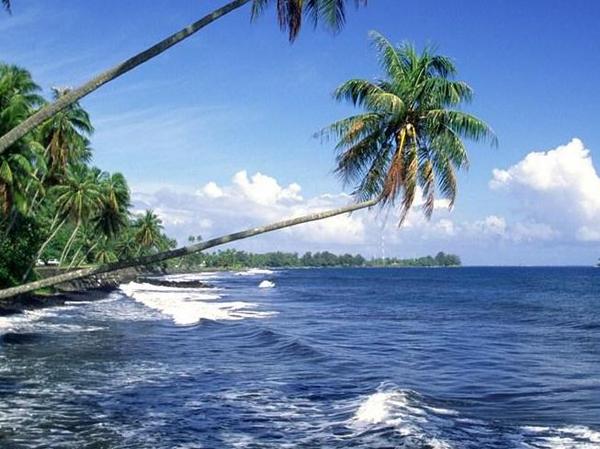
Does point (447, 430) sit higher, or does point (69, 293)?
point (69, 293)

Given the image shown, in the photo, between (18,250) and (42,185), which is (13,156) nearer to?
(42,185)

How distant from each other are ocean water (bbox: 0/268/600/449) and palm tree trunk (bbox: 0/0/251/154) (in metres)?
6.81

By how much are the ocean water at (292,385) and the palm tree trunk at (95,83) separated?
22.3 ft

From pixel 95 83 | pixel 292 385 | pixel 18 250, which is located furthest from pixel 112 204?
pixel 95 83

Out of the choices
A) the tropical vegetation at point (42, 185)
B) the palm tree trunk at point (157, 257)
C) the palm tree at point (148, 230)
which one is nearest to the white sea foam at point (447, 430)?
the palm tree trunk at point (157, 257)

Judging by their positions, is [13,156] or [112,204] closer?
[13,156]

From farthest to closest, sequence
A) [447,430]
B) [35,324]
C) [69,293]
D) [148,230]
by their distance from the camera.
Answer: [148,230]
[69,293]
[35,324]
[447,430]

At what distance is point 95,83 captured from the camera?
6750mm

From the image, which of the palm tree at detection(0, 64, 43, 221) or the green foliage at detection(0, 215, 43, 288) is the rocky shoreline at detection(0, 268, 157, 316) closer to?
the green foliage at detection(0, 215, 43, 288)

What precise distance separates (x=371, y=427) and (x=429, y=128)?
5943 millimetres

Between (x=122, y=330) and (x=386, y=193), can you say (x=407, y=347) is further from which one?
(x=386, y=193)

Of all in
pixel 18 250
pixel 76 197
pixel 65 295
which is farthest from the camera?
pixel 65 295

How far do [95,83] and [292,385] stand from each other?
12.7m

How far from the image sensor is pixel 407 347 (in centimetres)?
2734
